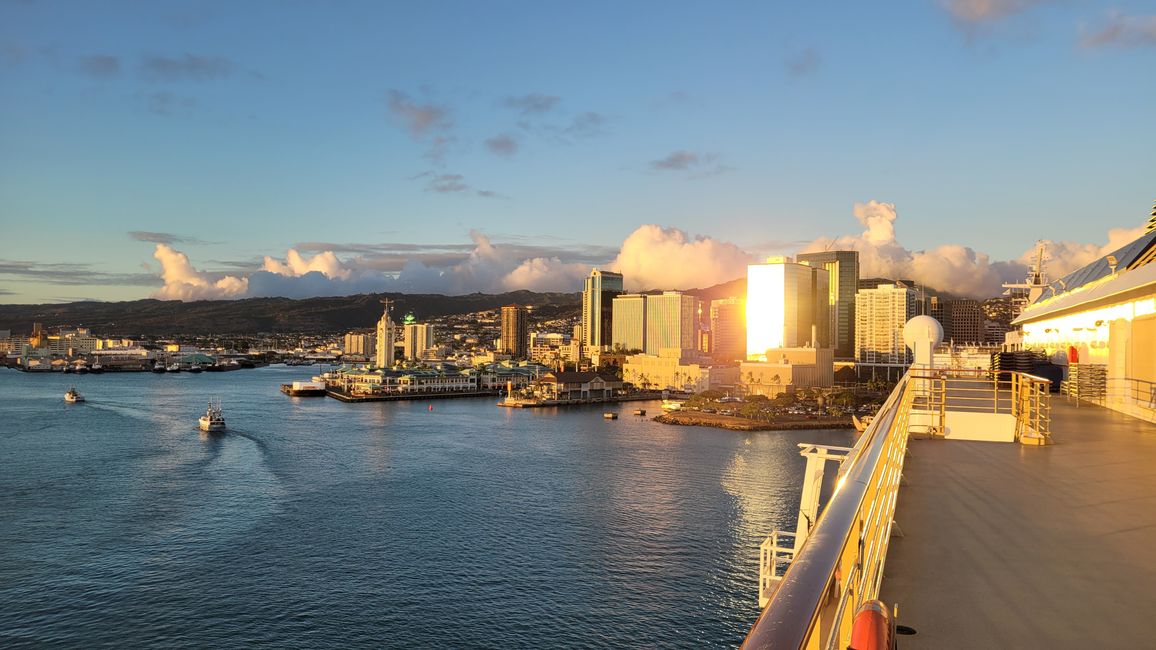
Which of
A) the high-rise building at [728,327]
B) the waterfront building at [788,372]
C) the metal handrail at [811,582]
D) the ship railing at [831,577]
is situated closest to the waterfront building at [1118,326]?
the ship railing at [831,577]

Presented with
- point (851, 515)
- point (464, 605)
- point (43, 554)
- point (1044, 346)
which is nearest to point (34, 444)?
point (43, 554)

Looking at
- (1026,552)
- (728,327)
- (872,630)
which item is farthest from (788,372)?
(872,630)

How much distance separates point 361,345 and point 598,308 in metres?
43.8

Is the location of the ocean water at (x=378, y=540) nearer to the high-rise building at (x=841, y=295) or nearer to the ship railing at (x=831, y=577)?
the ship railing at (x=831, y=577)

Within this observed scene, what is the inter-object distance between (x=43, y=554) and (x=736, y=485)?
15113mm

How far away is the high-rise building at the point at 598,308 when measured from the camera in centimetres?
10988

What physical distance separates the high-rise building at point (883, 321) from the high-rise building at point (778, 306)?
18.4ft

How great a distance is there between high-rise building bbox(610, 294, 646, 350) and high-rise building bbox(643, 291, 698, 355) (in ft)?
3.11

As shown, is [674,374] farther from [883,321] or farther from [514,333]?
[514,333]

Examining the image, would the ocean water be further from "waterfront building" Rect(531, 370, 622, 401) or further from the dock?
"waterfront building" Rect(531, 370, 622, 401)

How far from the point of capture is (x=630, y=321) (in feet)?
342

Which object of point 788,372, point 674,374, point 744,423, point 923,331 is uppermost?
point 923,331

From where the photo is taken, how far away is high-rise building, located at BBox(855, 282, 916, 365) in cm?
8369

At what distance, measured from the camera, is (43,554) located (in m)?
13.2
